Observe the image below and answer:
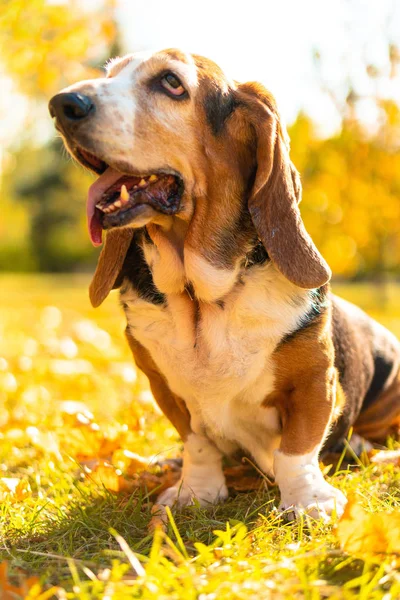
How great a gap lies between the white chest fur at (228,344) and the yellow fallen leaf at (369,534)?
0.85 metres

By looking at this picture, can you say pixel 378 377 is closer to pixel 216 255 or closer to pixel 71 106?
pixel 216 255

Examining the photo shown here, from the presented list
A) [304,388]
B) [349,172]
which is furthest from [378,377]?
[349,172]

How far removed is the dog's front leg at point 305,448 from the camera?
2.79 meters

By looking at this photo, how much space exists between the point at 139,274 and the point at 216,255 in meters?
0.44

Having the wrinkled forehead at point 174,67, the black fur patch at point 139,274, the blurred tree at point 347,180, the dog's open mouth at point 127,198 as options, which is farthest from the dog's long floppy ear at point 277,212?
the blurred tree at point 347,180

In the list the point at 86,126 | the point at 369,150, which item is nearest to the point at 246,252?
the point at 86,126

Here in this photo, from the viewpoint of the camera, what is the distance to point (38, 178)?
38.7m

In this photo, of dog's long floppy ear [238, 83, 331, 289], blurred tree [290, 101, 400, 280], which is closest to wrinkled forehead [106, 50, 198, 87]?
dog's long floppy ear [238, 83, 331, 289]

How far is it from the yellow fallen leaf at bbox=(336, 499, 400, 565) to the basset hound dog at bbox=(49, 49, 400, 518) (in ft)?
1.67

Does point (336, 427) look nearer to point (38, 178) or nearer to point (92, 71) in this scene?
point (92, 71)

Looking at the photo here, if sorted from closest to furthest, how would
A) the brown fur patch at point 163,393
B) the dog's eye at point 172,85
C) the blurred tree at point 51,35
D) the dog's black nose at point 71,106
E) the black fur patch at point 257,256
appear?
the dog's black nose at point 71,106
the dog's eye at point 172,85
the black fur patch at point 257,256
the brown fur patch at point 163,393
the blurred tree at point 51,35

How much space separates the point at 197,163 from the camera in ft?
9.14

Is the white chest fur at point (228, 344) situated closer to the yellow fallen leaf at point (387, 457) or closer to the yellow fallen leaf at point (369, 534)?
the yellow fallen leaf at point (387, 457)

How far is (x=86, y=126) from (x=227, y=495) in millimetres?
1649
